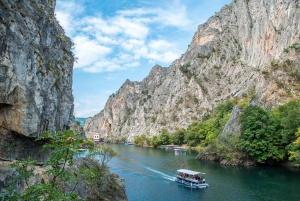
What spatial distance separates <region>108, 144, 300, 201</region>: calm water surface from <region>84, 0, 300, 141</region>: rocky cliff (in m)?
33.0

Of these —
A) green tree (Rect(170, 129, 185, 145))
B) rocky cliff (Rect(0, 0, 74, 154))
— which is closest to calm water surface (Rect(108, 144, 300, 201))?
rocky cliff (Rect(0, 0, 74, 154))

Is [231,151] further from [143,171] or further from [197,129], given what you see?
[197,129]

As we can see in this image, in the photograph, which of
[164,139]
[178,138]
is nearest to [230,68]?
[178,138]

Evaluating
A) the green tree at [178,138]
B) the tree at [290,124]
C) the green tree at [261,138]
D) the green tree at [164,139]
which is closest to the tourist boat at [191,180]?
the green tree at [261,138]

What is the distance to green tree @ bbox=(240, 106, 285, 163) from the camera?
6000 centimetres

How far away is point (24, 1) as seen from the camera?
2664 cm

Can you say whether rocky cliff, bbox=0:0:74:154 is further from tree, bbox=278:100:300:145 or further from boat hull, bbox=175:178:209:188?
tree, bbox=278:100:300:145

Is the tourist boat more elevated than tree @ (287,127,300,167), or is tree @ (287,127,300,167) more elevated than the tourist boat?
tree @ (287,127,300,167)

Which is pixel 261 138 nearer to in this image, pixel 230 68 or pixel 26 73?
pixel 26 73

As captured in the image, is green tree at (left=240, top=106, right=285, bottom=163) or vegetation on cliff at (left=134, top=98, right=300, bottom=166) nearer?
vegetation on cliff at (left=134, top=98, right=300, bottom=166)

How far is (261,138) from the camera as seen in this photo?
61.8 metres

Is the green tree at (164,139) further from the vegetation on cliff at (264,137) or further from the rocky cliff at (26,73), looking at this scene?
the rocky cliff at (26,73)

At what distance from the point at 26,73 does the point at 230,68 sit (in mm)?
134639

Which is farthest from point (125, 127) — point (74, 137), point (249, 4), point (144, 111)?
point (74, 137)
